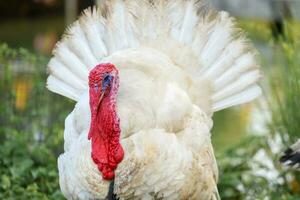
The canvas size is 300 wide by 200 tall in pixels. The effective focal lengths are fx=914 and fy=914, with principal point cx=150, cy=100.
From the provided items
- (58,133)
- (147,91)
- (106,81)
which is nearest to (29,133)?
(58,133)

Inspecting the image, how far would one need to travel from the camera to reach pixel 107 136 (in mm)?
5086

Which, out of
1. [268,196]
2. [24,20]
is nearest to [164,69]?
[268,196]

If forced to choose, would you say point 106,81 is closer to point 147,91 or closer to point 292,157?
point 147,91

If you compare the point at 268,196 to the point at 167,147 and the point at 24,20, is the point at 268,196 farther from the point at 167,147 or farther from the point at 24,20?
the point at 24,20

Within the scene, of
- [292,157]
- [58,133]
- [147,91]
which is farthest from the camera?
[58,133]

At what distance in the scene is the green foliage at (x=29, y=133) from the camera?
646cm

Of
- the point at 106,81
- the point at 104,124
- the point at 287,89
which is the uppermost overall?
the point at 106,81

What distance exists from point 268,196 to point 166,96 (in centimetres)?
177

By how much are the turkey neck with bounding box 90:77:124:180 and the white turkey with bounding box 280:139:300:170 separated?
55.4 inches

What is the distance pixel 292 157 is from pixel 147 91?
119 cm

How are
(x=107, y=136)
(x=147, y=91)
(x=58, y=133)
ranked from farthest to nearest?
(x=58, y=133) < (x=147, y=91) < (x=107, y=136)

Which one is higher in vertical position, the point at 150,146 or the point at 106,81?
the point at 106,81

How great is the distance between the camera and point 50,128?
7.14m

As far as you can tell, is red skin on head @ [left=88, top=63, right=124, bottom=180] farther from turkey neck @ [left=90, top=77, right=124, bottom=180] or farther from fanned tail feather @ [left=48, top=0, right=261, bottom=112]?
fanned tail feather @ [left=48, top=0, right=261, bottom=112]
